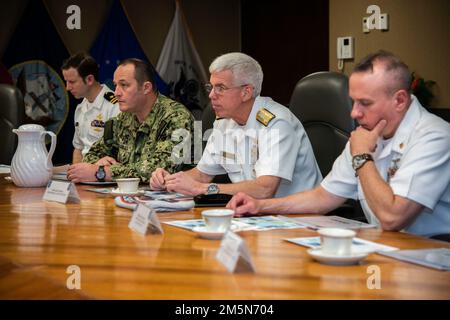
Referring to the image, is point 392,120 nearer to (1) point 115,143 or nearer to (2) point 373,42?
(1) point 115,143

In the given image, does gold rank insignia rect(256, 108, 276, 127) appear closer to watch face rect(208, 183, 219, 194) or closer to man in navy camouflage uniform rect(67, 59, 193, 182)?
watch face rect(208, 183, 219, 194)

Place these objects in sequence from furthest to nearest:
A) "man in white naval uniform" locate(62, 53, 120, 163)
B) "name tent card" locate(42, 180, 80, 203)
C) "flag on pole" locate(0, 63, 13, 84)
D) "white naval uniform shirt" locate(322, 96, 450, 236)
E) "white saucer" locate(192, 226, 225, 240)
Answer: "flag on pole" locate(0, 63, 13, 84)
"man in white naval uniform" locate(62, 53, 120, 163)
"name tent card" locate(42, 180, 80, 203)
"white naval uniform shirt" locate(322, 96, 450, 236)
"white saucer" locate(192, 226, 225, 240)

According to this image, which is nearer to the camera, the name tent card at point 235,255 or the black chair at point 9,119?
the name tent card at point 235,255

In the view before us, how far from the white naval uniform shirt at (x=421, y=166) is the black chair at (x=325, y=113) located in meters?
0.60

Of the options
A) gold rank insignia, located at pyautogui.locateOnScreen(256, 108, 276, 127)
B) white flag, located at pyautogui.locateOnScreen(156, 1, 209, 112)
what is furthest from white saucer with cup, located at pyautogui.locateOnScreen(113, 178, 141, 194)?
white flag, located at pyautogui.locateOnScreen(156, 1, 209, 112)

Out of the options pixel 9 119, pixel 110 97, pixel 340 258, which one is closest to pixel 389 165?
pixel 340 258

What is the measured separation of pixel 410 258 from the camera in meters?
1.62

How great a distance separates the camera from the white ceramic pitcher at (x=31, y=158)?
10.4 feet

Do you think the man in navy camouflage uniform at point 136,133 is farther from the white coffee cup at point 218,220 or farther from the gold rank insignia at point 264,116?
the white coffee cup at point 218,220

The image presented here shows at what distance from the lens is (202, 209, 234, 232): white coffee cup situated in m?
1.89

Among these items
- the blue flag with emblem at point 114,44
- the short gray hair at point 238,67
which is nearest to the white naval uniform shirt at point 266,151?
the short gray hair at point 238,67

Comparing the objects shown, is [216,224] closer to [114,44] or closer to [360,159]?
[360,159]

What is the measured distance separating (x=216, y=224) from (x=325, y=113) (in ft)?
4.62

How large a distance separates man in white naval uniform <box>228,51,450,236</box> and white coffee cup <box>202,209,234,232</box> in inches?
14.7
